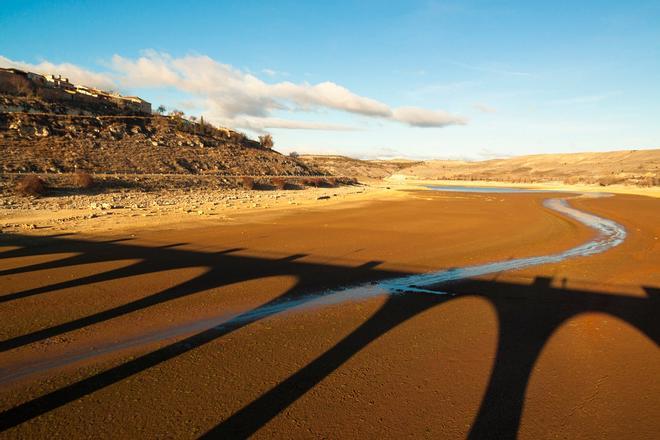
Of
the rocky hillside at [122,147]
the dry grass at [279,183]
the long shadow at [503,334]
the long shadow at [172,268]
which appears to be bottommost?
the long shadow at [503,334]

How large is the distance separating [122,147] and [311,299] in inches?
1520

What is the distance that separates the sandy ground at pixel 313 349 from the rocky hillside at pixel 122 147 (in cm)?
2545

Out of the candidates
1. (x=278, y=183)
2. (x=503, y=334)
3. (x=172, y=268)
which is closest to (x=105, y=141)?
(x=278, y=183)

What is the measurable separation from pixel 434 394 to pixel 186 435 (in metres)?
2.22

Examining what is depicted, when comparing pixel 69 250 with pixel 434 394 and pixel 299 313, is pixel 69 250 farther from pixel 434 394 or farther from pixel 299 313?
pixel 434 394

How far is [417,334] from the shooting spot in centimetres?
514

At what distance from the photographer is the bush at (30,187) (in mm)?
20188

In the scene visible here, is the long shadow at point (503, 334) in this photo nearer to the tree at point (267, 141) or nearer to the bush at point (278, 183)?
the bush at point (278, 183)

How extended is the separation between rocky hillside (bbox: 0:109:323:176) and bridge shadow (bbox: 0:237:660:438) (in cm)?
2453

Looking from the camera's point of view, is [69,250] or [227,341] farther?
[69,250]

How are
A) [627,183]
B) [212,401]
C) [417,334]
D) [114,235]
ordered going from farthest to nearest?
[627,183]
[114,235]
[417,334]
[212,401]

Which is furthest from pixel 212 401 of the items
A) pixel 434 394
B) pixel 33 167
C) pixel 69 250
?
pixel 33 167

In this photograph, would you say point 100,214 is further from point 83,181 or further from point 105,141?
point 105,141

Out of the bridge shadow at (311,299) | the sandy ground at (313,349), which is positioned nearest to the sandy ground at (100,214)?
the bridge shadow at (311,299)
